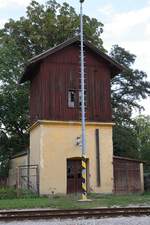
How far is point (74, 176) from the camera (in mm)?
29094

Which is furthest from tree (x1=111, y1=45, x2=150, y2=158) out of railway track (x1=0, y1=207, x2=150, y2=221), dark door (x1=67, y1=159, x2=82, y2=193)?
railway track (x1=0, y1=207, x2=150, y2=221)

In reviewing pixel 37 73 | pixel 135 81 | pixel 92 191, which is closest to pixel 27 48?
pixel 135 81

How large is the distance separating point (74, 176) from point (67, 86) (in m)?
5.76

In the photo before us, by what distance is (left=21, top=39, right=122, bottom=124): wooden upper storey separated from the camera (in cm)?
2916

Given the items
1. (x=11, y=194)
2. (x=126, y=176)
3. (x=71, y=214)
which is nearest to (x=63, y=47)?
(x=126, y=176)

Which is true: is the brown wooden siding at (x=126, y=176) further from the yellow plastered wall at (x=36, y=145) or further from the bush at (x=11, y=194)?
the bush at (x=11, y=194)

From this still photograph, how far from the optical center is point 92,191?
28.8 meters

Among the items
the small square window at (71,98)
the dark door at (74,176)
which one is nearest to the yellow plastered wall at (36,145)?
the dark door at (74,176)

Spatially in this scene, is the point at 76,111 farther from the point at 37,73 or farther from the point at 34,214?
the point at 34,214

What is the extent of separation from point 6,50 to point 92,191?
1959 cm

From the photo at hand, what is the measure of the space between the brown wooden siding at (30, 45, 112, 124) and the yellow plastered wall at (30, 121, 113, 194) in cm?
63

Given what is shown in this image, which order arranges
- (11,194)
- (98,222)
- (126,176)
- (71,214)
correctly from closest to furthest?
(98,222) < (71,214) < (11,194) < (126,176)

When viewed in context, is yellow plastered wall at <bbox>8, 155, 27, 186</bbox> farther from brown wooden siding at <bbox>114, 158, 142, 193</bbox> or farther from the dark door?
brown wooden siding at <bbox>114, 158, 142, 193</bbox>

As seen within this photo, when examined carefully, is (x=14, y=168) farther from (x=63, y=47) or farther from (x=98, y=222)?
(x=98, y=222)
